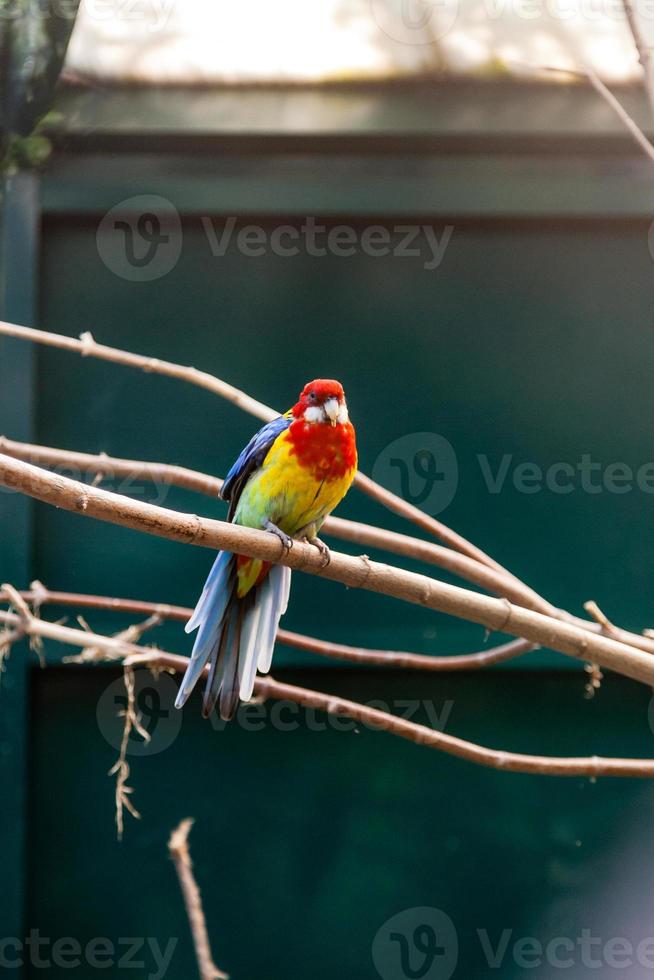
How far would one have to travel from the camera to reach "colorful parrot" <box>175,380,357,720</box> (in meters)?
1.74

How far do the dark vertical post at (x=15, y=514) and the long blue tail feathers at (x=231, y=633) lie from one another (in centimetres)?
94

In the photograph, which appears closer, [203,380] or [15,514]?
[203,380]

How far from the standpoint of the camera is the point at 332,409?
1793 millimetres

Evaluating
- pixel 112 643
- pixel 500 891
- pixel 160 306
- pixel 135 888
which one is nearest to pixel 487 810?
pixel 500 891

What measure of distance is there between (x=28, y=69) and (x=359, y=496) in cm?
150

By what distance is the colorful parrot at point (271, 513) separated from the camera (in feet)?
5.70

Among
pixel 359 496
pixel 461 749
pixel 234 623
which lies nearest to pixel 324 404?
pixel 234 623

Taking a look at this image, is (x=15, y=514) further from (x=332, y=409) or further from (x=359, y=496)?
(x=332, y=409)

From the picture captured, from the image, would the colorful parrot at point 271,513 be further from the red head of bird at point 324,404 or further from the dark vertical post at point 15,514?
the dark vertical post at point 15,514

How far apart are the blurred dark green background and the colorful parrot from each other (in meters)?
0.73

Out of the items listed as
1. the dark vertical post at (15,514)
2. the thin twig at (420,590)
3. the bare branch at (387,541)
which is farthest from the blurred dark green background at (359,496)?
the thin twig at (420,590)

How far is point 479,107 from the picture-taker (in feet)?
8.70

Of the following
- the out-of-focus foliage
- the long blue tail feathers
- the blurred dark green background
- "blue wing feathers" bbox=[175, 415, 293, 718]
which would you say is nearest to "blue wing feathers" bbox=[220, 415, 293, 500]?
"blue wing feathers" bbox=[175, 415, 293, 718]

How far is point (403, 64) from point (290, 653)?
167 cm
